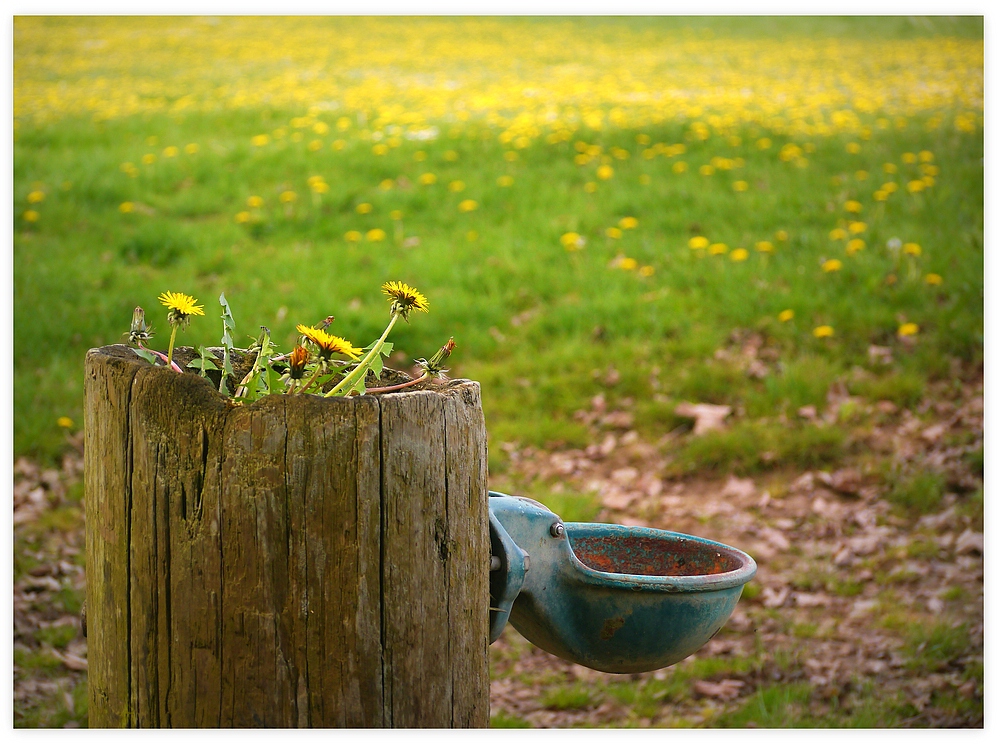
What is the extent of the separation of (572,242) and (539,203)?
296 mm

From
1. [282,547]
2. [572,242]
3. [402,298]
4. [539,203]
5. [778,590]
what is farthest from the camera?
[539,203]

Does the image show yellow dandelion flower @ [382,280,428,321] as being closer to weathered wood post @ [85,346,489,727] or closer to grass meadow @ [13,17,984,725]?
weathered wood post @ [85,346,489,727]

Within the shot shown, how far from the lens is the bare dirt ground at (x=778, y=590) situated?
1964mm

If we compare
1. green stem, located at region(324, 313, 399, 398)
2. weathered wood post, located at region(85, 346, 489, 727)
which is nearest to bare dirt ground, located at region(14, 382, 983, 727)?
weathered wood post, located at region(85, 346, 489, 727)

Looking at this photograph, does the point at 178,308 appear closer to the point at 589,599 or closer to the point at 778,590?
the point at 589,599

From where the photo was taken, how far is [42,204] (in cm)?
330

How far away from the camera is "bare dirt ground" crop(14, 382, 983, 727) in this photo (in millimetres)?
1964

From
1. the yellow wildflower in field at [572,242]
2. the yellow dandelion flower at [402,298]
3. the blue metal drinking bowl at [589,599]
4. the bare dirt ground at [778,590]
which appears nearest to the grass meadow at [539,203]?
the yellow wildflower in field at [572,242]

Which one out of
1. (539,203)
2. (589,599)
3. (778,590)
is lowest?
(778,590)

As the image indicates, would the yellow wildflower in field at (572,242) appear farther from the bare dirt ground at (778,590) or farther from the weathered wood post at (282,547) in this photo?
the weathered wood post at (282,547)

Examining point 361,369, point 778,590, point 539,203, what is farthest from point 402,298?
point 539,203

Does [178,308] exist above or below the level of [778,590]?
above

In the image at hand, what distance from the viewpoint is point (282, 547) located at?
0.74 m

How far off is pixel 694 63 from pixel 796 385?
4.75 feet
